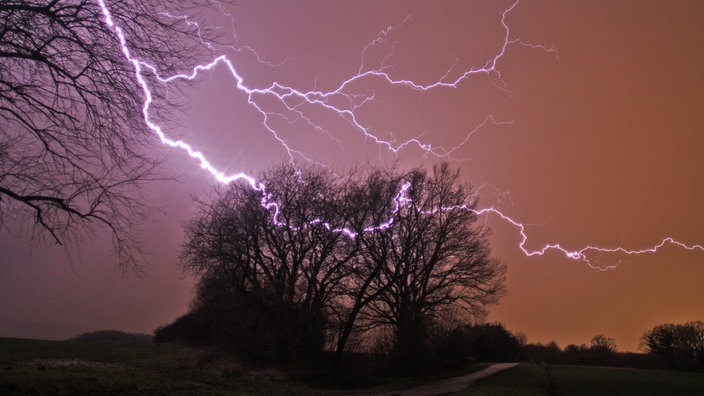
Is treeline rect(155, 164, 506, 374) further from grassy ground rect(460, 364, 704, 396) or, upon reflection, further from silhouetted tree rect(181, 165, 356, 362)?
grassy ground rect(460, 364, 704, 396)

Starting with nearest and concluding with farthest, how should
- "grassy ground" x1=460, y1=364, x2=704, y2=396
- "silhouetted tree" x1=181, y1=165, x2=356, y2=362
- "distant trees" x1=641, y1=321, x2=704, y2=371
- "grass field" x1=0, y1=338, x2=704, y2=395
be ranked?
1. "grass field" x1=0, y1=338, x2=704, y2=395
2. "grassy ground" x1=460, y1=364, x2=704, y2=396
3. "silhouetted tree" x1=181, y1=165, x2=356, y2=362
4. "distant trees" x1=641, y1=321, x2=704, y2=371

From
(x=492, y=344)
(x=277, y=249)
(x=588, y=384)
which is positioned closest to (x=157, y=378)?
(x=277, y=249)

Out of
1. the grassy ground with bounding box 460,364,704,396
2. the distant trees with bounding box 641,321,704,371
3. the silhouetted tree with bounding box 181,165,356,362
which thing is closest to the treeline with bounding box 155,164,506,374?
the silhouetted tree with bounding box 181,165,356,362

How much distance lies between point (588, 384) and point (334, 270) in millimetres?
9919

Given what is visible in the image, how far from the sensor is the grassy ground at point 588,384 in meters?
14.5

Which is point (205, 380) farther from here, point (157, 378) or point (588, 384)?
point (588, 384)

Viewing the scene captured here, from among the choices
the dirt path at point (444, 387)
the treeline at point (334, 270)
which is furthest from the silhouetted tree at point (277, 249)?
the dirt path at point (444, 387)

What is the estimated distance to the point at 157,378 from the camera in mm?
10266

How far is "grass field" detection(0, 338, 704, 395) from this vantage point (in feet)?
26.5

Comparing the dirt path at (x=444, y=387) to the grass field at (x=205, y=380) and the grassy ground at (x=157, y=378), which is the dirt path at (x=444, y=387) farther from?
the grassy ground at (x=157, y=378)

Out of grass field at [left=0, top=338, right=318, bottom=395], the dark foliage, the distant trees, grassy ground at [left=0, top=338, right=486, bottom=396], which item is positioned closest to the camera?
grass field at [left=0, top=338, right=318, bottom=395]

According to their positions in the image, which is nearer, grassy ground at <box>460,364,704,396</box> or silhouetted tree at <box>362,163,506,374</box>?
grassy ground at <box>460,364,704,396</box>

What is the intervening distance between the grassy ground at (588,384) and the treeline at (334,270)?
447 centimetres

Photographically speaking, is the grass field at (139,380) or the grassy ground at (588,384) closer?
the grass field at (139,380)
